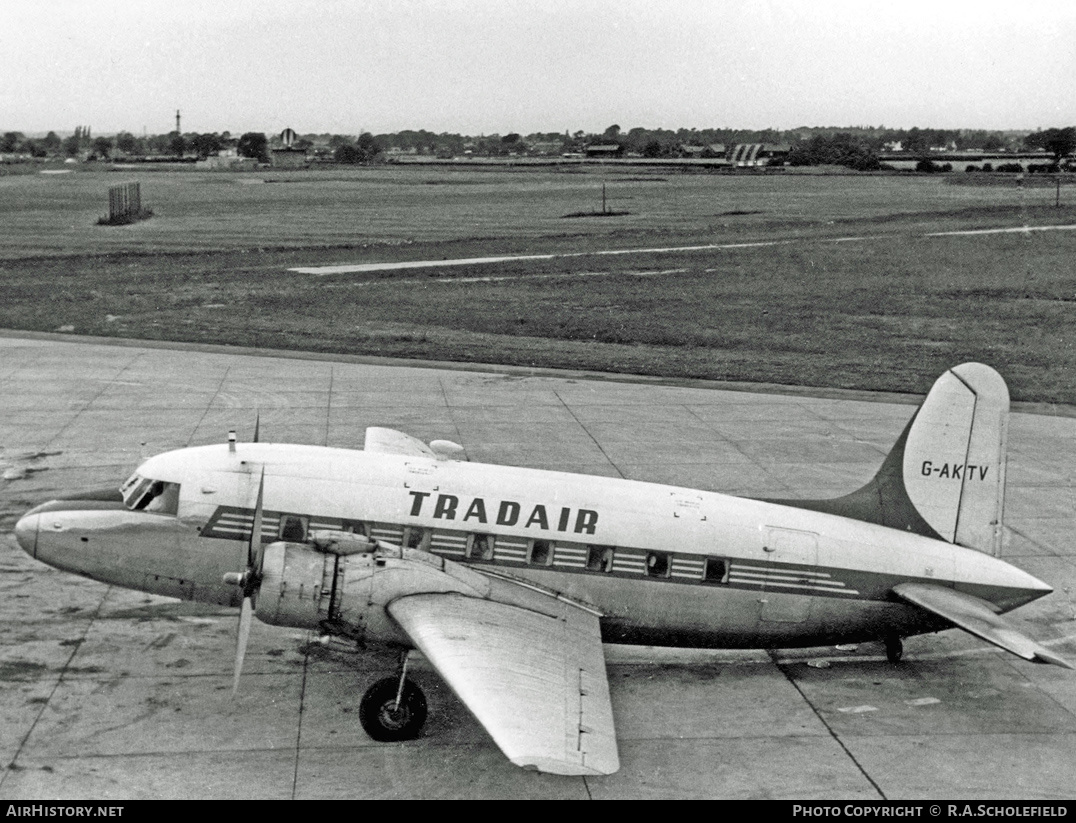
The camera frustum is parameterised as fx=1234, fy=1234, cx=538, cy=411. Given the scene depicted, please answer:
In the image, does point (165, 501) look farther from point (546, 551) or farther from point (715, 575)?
point (715, 575)

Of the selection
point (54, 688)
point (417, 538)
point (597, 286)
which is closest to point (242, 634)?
point (417, 538)

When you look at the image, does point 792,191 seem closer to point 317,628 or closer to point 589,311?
point 589,311

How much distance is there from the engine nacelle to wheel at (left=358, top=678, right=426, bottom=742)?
2.35 ft

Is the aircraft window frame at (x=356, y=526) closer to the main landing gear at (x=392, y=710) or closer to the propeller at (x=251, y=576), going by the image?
the propeller at (x=251, y=576)

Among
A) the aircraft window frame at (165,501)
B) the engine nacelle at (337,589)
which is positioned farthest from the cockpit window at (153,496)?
the engine nacelle at (337,589)

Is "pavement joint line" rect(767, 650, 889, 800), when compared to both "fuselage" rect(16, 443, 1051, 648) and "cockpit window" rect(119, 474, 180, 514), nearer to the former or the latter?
"fuselage" rect(16, 443, 1051, 648)

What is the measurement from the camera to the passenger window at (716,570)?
18.0 m

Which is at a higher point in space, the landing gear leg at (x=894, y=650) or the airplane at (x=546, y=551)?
the airplane at (x=546, y=551)

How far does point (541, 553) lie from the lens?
1777 cm

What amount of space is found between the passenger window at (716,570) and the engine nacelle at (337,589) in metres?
3.95

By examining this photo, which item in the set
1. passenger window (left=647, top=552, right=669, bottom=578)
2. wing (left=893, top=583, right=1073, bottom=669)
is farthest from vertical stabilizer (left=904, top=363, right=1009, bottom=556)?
passenger window (left=647, top=552, right=669, bottom=578)

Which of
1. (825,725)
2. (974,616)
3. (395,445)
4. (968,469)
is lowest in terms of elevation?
(825,725)

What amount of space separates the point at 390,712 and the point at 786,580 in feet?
20.3

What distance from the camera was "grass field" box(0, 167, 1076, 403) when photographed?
151 ft
